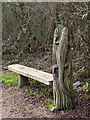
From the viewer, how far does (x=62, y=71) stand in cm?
355

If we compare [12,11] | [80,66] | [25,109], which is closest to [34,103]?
[25,109]

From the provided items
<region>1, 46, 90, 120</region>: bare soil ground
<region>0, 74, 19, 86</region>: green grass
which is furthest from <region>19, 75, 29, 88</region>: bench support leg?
<region>0, 74, 19, 86</region>: green grass

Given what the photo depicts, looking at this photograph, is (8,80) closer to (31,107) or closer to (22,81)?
(22,81)

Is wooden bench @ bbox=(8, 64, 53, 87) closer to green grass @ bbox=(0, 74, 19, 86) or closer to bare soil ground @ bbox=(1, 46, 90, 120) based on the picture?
bare soil ground @ bbox=(1, 46, 90, 120)

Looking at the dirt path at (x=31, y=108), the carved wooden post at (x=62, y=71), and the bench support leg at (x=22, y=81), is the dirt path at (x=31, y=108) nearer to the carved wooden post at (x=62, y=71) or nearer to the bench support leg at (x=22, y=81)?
the carved wooden post at (x=62, y=71)

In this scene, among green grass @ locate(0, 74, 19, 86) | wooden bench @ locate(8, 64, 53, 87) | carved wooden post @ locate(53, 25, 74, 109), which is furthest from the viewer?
green grass @ locate(0, 74, 19, 86)

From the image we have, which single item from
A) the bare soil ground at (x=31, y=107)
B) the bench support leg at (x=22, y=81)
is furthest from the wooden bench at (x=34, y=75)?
the bare soil ground at (x=31, y=107)

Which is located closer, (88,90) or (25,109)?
(25,109)

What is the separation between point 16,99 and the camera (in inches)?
183

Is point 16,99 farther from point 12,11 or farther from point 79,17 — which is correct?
point 12,11

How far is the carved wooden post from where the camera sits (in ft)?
11.6

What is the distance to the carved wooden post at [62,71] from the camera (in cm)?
353

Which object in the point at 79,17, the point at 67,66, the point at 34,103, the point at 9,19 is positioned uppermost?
the point at 9,19

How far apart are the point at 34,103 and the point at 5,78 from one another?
2414mm
